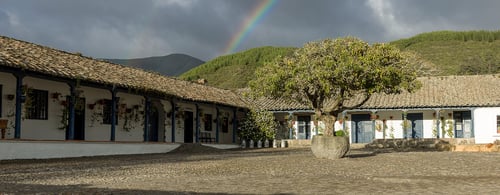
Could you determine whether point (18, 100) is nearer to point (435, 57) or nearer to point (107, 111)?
point (107, 111)

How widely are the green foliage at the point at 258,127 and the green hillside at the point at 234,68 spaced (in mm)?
27485

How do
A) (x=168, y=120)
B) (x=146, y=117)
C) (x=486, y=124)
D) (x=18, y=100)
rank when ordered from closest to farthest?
(x=18, y=100)
(x=146, y=117)
(x=168, y=120)
(x=486, y=124)

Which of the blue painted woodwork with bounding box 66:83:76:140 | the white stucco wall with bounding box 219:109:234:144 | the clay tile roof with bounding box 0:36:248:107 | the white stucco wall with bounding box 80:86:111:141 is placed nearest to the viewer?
the clay tile roof with bounding box 0:36:248:107

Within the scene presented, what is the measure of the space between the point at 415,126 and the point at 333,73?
691 inches

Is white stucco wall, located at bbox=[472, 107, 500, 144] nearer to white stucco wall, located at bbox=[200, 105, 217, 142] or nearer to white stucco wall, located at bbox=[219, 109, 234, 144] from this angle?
white stucco wall, located at bbox=[219, 109, 234, 144]

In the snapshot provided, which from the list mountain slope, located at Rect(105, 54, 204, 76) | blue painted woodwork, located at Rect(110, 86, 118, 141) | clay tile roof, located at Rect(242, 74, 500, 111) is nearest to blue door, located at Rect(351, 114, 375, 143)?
clay tile roof, located at Rect(242, 74, 500, 111)

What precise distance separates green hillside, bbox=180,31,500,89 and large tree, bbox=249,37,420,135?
35362 mm

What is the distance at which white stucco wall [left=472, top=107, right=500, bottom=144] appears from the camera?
1107 inches

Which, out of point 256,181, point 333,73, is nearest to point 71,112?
point 333,73

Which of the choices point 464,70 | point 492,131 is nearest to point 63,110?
point 492,131

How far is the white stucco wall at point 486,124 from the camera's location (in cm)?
2812

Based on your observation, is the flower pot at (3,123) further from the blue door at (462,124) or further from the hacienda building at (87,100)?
the blue door at (462,124)

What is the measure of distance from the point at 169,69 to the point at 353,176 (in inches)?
3729

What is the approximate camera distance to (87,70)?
18.4 meters
